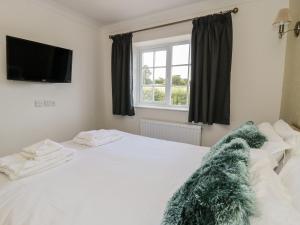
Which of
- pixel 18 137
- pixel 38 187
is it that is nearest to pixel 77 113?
pixel 18 137

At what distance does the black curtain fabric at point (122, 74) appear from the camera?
314cm

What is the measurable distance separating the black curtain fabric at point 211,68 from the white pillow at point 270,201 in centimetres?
159

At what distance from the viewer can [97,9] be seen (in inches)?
111

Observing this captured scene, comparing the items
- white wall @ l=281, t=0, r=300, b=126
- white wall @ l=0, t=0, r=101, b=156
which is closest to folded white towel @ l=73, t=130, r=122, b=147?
white wall @ l=0, t=0, r=101, b=156

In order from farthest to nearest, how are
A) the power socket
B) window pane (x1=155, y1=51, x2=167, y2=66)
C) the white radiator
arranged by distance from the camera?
window pane (x1=155, y1=51, x2=167, y2=66), the white radiator, the power socket

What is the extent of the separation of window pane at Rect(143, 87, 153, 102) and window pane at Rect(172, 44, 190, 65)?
65 cm

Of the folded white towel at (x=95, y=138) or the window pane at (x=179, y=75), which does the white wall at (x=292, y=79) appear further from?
the folded white towel at (x=95, y=138)

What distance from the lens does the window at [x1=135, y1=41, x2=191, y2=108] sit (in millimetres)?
2932

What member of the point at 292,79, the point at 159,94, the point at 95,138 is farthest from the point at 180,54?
the point at 95,138

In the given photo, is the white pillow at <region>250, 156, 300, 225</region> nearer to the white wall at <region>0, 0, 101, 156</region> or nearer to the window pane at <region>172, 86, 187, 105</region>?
the window pane at <region>172, 86, 187, 105</region>

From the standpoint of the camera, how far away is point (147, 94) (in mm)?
3346

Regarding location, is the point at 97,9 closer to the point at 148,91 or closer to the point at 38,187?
the point at 148,91

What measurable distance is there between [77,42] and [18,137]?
1.75 m

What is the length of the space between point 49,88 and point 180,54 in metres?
2.10
